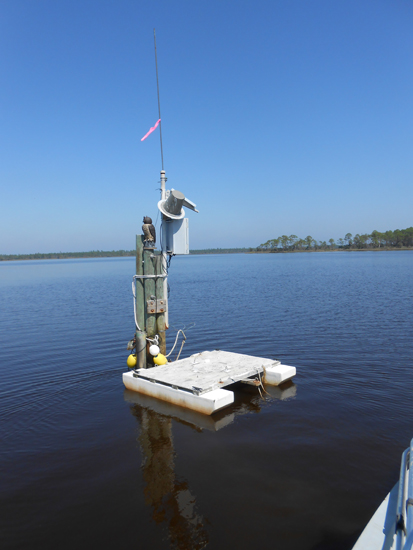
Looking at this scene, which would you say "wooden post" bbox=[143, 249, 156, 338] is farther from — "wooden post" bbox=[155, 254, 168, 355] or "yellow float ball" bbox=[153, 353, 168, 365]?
"yellow float ball" bbox=[153, 353, 168, 365]

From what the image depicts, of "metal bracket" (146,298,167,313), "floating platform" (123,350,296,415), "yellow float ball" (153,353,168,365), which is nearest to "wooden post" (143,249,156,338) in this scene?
"metal bracket" (146,298,167,313)

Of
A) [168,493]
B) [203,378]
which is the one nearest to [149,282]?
[203,378]

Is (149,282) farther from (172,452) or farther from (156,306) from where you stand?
(172,452)

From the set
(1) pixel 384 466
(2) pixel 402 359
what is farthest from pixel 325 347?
(1) pixel 384 466

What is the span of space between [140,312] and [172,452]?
13.9ft

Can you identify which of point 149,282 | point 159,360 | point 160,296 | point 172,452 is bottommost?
point 172,452

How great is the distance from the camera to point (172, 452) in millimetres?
6668

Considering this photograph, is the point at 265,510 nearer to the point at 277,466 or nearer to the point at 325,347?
the point at 277,466

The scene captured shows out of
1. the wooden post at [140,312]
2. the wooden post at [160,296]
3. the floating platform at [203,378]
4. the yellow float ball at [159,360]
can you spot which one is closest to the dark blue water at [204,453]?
the floating platform at [203,378]

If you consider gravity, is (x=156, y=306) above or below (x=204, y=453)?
above

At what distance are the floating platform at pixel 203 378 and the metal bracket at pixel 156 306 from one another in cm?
158

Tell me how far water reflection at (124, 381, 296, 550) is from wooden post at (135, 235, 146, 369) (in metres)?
0.94

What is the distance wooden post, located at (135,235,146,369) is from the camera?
996 centimetres

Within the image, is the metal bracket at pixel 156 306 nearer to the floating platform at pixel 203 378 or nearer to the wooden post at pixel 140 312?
the wooden post at pixel 140 312
